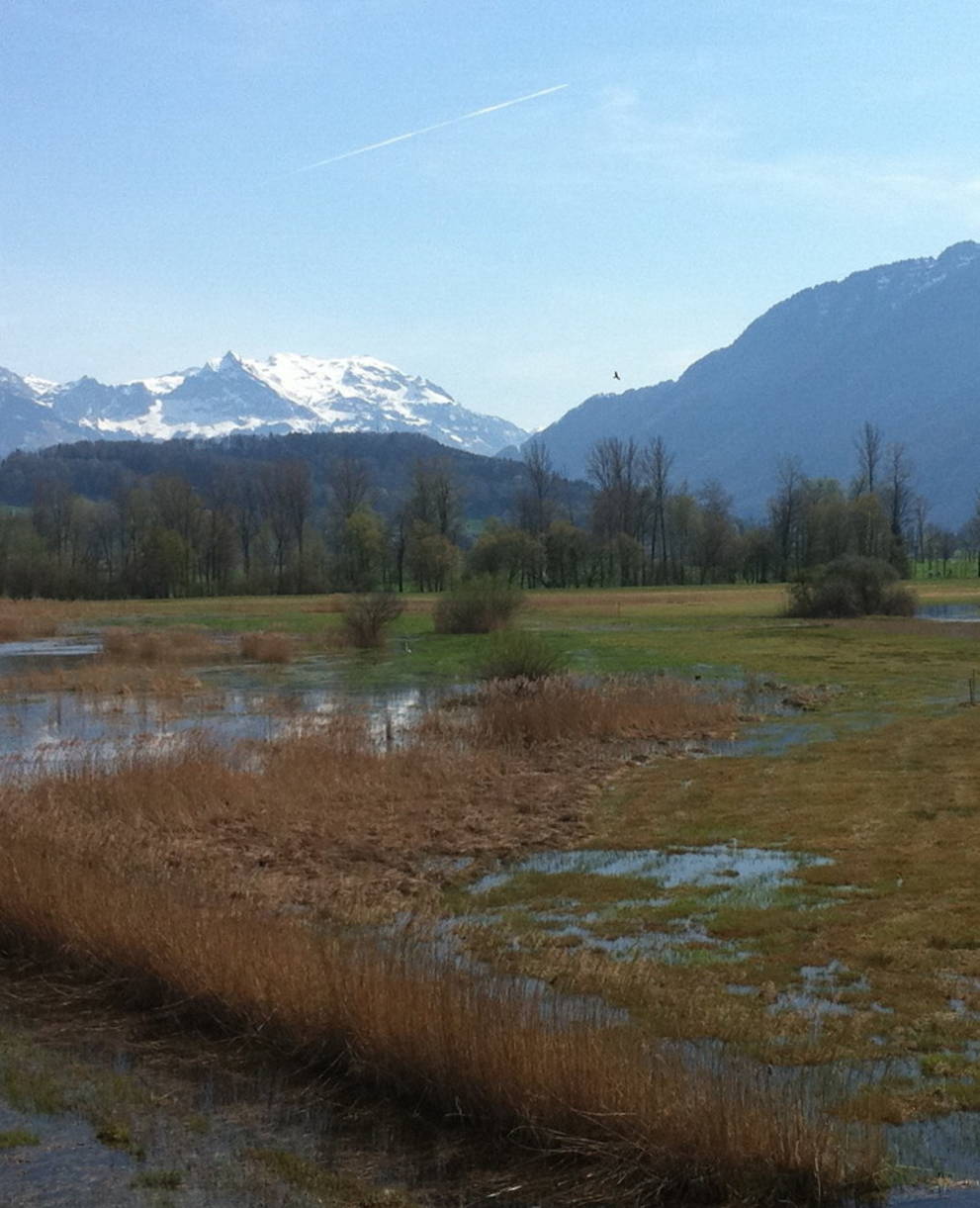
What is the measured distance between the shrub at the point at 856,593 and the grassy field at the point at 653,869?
130 ft

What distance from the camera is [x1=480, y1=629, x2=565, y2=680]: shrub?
36.6m

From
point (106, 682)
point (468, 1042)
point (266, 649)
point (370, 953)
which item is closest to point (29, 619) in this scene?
point (266, 649)

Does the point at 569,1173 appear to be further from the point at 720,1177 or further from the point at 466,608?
the point at 466,608

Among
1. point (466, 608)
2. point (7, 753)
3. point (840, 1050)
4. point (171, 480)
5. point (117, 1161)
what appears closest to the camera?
point (117, 1161)

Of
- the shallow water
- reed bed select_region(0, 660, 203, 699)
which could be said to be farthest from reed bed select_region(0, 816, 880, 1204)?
the shallow water

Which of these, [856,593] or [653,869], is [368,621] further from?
[653,869]

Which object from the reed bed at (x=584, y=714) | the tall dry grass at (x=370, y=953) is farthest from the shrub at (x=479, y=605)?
the tall dry grass at (x=370, y=953)

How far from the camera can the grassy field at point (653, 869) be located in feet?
31.8

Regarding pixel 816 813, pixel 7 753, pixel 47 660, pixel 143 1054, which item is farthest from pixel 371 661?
pixel 143 1054

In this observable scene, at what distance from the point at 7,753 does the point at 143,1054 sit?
58.3ft

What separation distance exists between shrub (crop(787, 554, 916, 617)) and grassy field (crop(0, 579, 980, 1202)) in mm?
39735

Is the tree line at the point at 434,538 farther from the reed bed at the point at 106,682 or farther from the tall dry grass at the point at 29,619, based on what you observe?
the reed bed at the point at 106,682

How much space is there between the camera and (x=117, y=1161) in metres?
8.02

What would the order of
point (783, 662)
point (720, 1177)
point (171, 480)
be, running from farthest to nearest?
point (171, 480) → point (783, 662) → point (720, 1177)
